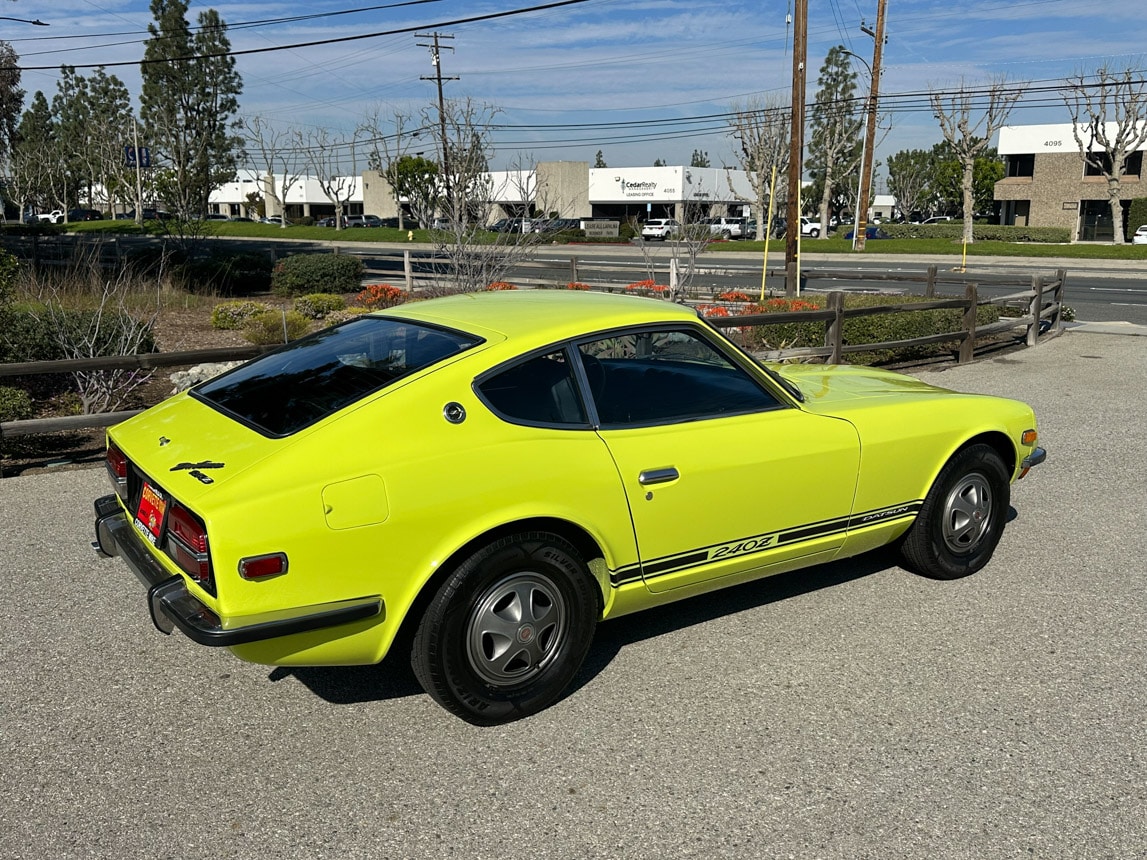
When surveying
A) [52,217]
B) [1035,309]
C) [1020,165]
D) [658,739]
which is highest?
[1020,165]

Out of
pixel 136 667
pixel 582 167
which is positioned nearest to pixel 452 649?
pixel 136 667

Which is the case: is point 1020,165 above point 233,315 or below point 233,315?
above

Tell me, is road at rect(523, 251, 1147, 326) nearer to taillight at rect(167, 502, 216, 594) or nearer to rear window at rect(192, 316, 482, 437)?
rear window at rect(192, 316, 482, 437)

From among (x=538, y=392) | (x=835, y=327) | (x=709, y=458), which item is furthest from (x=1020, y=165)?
(x=538, y=392)

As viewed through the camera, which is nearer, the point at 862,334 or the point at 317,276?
the point at 862,334

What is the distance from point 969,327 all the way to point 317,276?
14.2 metres

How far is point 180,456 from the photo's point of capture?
3.46 m

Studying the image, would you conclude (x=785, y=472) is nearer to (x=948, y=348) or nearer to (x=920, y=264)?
(x=948, y=348)

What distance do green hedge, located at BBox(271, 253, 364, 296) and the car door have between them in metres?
18.3

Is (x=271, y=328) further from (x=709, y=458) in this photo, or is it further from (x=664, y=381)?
(x=709, y=458)

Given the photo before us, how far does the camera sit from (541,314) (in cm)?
396

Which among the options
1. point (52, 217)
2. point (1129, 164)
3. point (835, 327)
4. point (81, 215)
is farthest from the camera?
point (52, 217)

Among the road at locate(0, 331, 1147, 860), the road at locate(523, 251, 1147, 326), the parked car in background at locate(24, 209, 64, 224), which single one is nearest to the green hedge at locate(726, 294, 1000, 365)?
the road at locate(523, 251, 1147, 326)

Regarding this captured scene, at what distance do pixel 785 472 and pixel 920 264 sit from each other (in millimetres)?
35362
